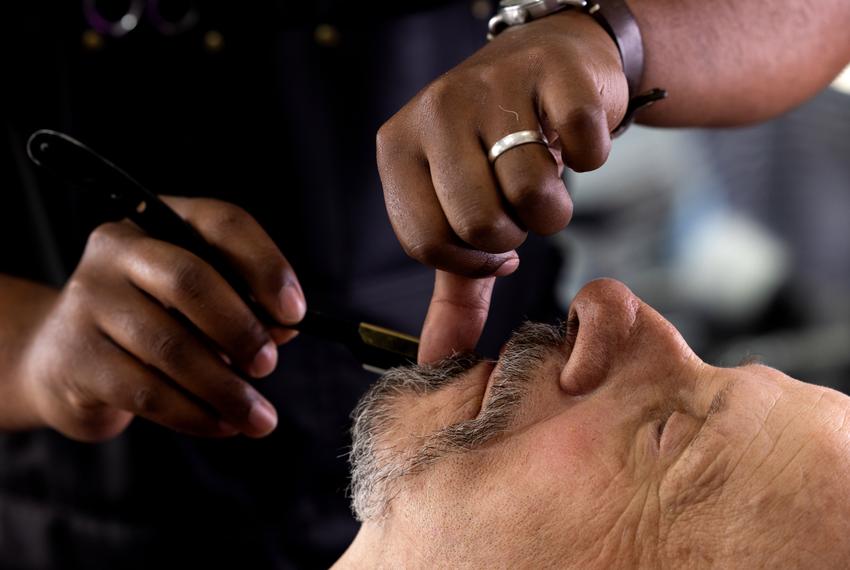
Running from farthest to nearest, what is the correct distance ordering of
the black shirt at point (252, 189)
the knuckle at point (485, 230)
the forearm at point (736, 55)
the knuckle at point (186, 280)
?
the black shirt at point (252, 189), the forearm at point (736, 55), the knuckle at point (186, 280), the knuckle at point (485, 230)

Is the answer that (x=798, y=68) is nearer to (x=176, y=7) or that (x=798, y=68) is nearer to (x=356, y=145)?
(x=356, y=145)

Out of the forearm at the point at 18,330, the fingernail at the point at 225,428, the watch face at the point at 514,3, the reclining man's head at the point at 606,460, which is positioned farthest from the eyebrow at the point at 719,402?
the forearm at the point at 18,330

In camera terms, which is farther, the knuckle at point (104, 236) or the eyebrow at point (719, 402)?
the knuckle at point (104, 236)

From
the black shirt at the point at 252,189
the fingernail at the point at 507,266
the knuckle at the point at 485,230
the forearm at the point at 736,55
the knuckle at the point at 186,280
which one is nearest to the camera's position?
the knuckle at the point at 485,230

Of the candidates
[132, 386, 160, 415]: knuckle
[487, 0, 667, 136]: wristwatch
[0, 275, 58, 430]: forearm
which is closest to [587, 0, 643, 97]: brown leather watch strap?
[487, 0, 667, 136]: wristwatch

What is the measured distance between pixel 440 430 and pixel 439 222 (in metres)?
0.20

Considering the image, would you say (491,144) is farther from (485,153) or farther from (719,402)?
(719,402)

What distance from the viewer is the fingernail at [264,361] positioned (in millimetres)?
848

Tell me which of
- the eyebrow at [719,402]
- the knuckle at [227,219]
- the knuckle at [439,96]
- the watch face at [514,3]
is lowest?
the eyebrow at [719,402]

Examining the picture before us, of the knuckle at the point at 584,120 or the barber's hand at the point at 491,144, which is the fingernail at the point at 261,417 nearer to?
the barber's hand at the point at 491,144

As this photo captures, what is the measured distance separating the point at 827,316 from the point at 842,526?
1.92 metres

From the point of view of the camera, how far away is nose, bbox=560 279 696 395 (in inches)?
28.2

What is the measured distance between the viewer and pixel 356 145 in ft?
3.63

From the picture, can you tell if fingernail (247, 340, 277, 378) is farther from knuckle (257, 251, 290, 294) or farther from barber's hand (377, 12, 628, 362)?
barber's hand (377, 12, 628, 362)
